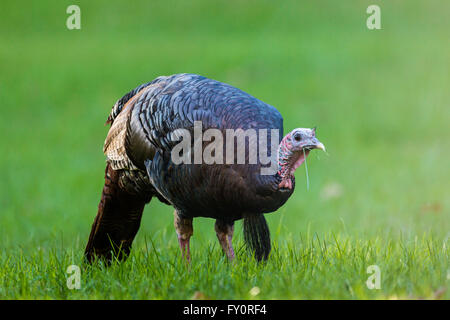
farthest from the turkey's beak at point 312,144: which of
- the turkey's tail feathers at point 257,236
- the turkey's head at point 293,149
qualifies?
the turkey's tail feathers at point 257,236

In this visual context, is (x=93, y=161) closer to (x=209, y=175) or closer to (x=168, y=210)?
(x=168, y=210)

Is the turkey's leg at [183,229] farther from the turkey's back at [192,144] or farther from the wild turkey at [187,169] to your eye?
the turkey's back at [192,144]

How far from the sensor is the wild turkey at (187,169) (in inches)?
172

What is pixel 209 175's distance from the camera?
4.44 m

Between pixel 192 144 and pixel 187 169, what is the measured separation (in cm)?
17

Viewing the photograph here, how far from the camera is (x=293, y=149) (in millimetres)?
4223

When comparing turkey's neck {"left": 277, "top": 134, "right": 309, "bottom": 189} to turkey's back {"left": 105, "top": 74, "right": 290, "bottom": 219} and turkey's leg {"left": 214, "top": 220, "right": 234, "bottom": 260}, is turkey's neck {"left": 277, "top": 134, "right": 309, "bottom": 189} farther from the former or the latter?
turkey's leg {"left": 214, "top": 220, "right": 234, "bottom": 260}

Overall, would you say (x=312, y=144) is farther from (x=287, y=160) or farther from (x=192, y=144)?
(x=192, y=144)

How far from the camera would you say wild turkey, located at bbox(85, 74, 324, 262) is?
437 centimetres

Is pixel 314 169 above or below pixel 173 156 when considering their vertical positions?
below

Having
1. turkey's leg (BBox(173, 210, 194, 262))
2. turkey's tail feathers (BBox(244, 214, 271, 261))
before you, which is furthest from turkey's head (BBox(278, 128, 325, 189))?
turkey's leg (BBox(173, 210, 194, 262))

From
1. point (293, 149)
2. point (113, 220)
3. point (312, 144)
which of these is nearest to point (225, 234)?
point (113, 220)
